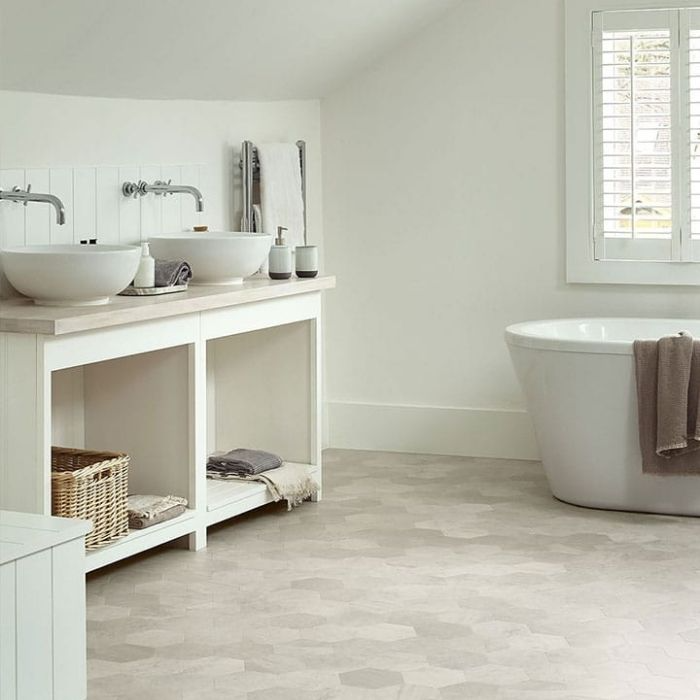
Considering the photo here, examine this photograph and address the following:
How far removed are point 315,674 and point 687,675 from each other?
905 millimetres

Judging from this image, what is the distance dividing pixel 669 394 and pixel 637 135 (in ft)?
4.66

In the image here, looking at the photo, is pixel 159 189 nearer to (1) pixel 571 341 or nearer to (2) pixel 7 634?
(1) pixel 571 341

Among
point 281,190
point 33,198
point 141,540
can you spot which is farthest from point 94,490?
point 281,190

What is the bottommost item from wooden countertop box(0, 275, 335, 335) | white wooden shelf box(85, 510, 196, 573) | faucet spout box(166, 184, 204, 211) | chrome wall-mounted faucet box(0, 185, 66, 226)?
white wooden shelf box(85, 510, 196, 573)

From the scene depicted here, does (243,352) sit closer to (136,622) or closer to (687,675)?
(136,622)

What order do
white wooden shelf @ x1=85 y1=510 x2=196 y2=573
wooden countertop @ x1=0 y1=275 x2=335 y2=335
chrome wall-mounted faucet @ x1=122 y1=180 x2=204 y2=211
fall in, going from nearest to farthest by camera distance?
wooden countertop @ x1=0 y1=275 x2=335 y2=335 → white wooden shelf @ x1=85 y1=510 x2=196 y2=573 → chrome wall-mounted faucet @ x1=122 y1=180 x2=204 y2=211

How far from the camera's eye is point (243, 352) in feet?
15.8

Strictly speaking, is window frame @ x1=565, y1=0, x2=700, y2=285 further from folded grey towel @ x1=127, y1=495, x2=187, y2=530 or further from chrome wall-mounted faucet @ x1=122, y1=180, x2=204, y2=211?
folded grey towel @ x1=127, y1=495, x2=187, y2=530

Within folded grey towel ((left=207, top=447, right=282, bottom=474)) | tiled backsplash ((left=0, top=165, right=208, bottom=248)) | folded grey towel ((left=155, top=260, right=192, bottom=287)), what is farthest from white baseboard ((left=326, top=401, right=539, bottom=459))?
folded grey towel ((left=155, top=260, right=192, bottom=287))

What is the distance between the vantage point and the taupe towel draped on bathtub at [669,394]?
426 cm

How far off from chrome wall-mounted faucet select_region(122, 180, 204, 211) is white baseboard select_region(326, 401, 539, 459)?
5.26 ft

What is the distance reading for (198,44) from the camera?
171 inches

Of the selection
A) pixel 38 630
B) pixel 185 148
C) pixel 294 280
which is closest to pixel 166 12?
pixel 185 148

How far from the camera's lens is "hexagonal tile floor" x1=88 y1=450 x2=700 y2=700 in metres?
2.96
